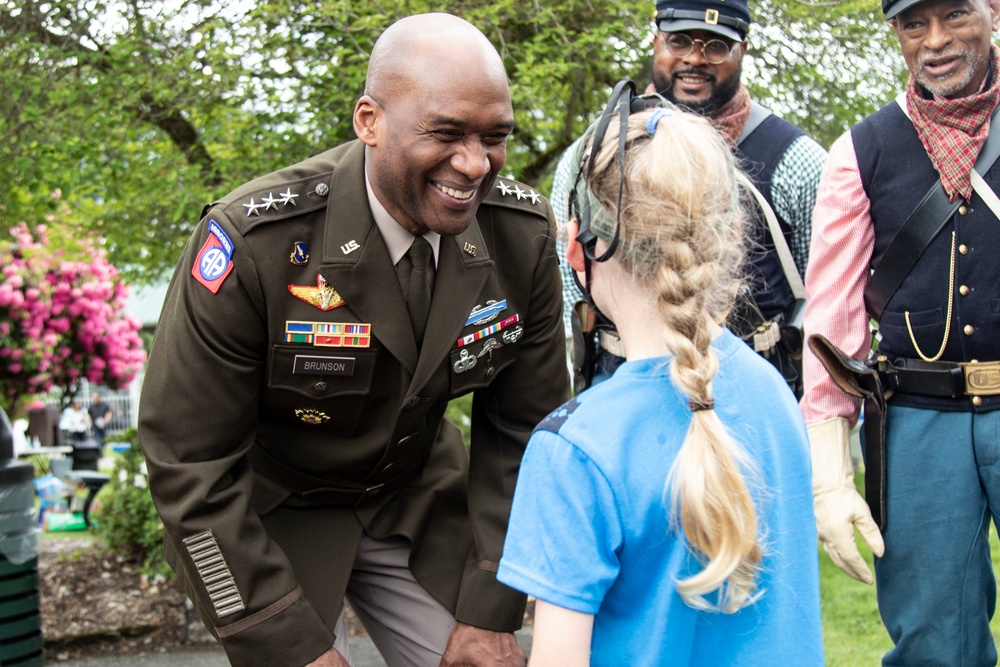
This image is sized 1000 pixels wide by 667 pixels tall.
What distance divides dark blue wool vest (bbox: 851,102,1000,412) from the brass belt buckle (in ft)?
0.08

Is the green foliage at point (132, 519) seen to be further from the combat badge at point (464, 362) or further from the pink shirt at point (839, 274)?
the pink shirt at point (839, 274)

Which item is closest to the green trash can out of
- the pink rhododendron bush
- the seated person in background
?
the pink rhododendron bush

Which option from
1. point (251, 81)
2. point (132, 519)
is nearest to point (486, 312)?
point (251, 81)

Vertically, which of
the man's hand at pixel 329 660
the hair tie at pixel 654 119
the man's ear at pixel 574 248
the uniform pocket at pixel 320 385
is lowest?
the man's hand at pixel 329 660

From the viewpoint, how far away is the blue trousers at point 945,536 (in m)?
2.89

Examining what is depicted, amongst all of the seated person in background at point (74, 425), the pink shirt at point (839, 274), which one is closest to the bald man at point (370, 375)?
the pink shirt at point (839, 274)

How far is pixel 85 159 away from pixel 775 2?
11.9 ft

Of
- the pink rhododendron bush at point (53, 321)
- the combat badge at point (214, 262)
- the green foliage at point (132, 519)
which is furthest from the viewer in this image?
the pink rhododendron bush at point (53, 321)

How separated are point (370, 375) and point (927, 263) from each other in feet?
4.91

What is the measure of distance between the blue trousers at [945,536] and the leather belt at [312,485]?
4.56ft

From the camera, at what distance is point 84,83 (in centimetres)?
576

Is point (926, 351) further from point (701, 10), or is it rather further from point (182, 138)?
point (182, 138)

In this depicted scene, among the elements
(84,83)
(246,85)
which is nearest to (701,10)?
(246,85)

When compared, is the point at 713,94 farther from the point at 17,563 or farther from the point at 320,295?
the point at 17,563
